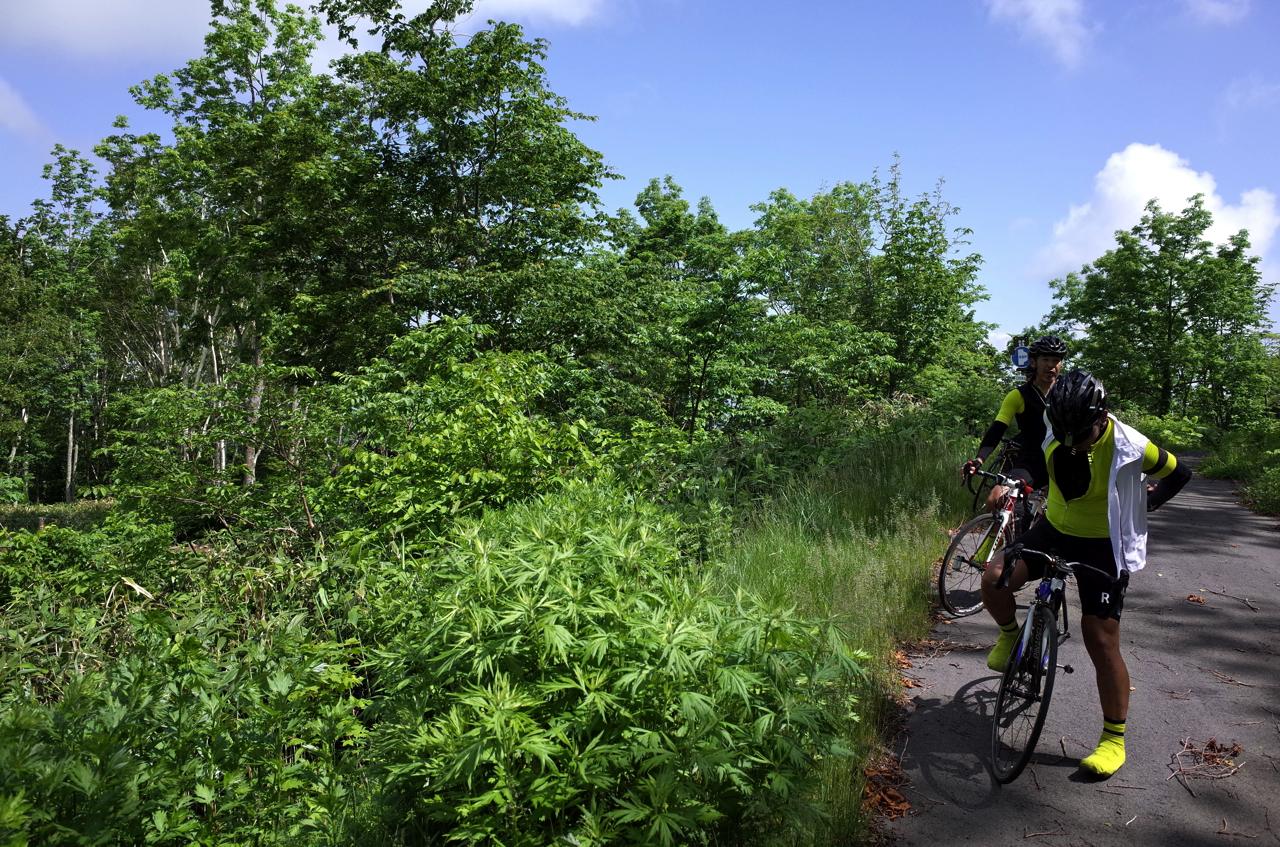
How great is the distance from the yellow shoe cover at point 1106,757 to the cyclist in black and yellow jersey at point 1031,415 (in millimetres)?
2264

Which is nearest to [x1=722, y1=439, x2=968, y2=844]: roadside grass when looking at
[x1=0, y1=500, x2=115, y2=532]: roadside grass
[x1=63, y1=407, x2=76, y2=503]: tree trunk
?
[x1=0, y1=500, x2=115, y2=532]: roadside grass

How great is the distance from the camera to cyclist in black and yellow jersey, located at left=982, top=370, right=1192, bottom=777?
11.1ft

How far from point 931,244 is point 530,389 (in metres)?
17.6

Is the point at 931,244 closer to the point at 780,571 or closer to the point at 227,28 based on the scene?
the point at 780,571

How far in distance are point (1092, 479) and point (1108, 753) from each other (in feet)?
4.33

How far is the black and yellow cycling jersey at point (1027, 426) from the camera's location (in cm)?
554

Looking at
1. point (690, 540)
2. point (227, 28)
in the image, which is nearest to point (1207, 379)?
point (690, 540)

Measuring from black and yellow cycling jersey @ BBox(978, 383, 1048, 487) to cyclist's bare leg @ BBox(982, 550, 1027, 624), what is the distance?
5.69 ft

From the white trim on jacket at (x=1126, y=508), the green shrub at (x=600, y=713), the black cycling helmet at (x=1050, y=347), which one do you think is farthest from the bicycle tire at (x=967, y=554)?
the green shrub at (x=600, y=713)

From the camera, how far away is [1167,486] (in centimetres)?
347

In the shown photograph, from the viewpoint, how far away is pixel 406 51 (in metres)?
17.8

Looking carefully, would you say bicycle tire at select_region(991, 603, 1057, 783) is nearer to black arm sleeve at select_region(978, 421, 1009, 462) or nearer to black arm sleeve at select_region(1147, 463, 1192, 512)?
black arm sleeve at select_region(1147, 463, 1192, 512)

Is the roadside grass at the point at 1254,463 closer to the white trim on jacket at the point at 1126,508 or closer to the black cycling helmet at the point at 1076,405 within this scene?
the white trim on jacket at the point at 1126,508

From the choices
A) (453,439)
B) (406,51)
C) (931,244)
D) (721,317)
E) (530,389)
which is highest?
(406,51)
